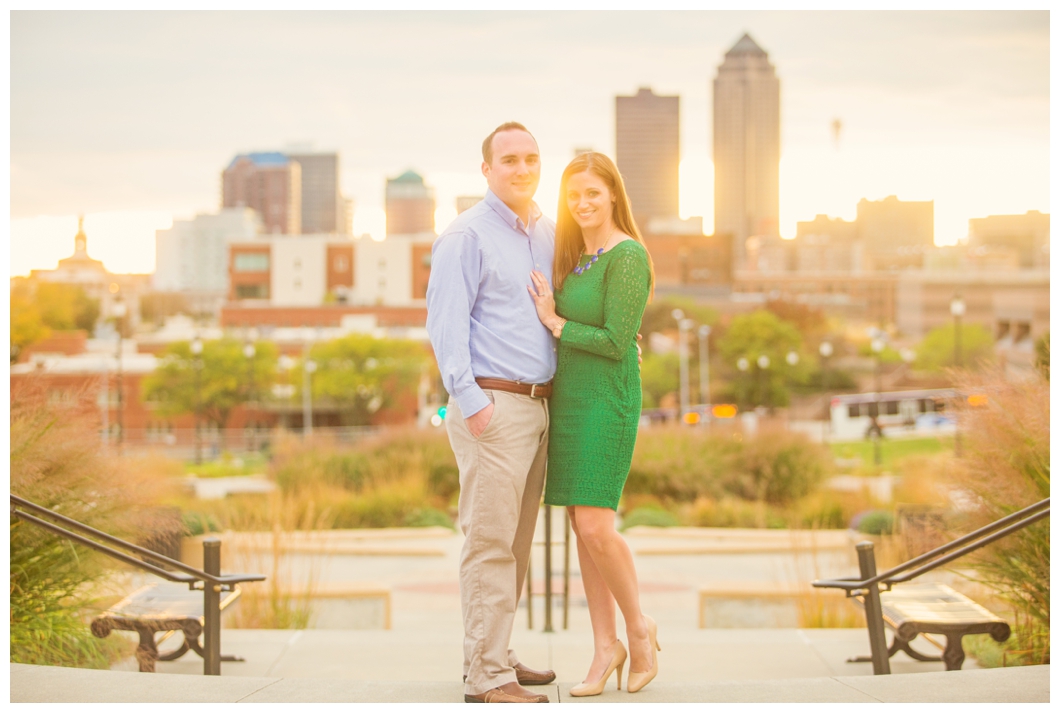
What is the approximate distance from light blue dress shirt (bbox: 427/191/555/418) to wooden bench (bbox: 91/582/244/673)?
187cm

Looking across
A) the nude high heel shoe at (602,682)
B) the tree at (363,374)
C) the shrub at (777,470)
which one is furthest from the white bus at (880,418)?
the nude high heel shoe at (602,682)

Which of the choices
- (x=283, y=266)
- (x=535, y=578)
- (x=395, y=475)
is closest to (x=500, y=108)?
(x=535, y=578)

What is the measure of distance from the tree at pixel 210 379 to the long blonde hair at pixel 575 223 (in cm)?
5343

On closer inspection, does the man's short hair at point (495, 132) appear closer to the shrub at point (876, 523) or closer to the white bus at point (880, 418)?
the shrub at point (876, 523)

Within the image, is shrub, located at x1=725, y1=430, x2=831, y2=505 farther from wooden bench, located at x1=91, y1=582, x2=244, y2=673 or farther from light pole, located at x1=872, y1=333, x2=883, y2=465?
light pole, located at x1=872, y1=333, x2=883, y2=465

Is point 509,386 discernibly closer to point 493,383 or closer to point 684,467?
point 493,383

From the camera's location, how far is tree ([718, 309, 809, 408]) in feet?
237

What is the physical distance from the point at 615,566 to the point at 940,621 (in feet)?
6.00

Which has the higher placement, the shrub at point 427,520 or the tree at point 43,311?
the tree at point 43,311

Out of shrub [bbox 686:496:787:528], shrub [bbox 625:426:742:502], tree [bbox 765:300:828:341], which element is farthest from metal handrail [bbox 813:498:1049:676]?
tree [bbox 765:300:828:341]

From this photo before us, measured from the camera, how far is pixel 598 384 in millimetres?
3980

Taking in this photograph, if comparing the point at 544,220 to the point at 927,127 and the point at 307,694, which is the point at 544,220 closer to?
the point at 307,694

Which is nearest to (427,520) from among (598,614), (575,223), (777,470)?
(777,470)

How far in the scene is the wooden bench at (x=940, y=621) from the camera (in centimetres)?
478
